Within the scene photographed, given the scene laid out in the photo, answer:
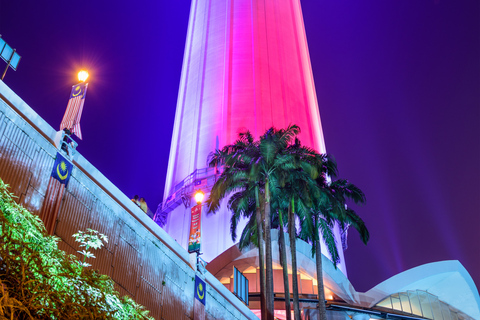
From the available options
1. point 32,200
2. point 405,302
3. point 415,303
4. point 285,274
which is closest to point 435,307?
point 415,303

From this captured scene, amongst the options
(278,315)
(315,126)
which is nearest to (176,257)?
(278,315)

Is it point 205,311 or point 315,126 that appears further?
point 315,126

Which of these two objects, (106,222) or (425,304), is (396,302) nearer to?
(425,304)

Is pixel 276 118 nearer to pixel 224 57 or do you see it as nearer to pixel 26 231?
pixel 224 57

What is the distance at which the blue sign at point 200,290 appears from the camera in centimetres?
2159

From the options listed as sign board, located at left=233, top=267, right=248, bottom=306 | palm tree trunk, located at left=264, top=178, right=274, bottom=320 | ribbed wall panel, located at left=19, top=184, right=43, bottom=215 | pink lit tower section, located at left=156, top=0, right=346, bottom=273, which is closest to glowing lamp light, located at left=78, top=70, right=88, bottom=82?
ribbed wall panel, located at left=19, top=184, right=43, bottom=215

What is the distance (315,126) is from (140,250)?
5327 centimetres

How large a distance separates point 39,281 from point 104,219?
7.33 meters

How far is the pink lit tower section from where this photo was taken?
58688 millimetres

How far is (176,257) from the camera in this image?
20.7 m

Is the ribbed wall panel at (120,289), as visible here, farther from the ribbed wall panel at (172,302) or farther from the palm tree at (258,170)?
the palm tree at (258,170)

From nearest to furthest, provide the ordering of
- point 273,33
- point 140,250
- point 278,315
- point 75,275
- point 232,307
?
point 75,275, point 140,250, point 232,307, point 278,315, point 273,33

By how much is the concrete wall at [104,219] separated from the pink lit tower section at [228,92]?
31240 millimetres

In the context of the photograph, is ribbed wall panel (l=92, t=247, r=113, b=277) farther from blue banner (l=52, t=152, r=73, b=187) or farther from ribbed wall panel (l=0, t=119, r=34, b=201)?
ribbed wall panel (l=0, t=119, r=34, b=201)
